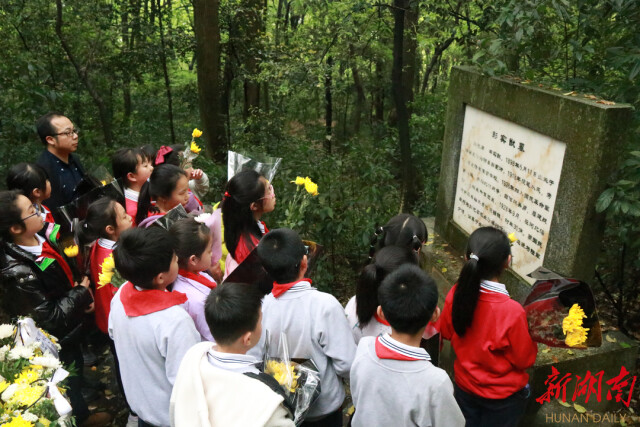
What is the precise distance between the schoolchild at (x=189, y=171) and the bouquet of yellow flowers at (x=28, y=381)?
189 centimetres

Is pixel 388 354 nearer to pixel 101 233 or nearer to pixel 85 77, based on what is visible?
pixel 101 233

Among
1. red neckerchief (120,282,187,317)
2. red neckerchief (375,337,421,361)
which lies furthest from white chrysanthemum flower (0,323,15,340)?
red neckerchief (375,337,421,361)

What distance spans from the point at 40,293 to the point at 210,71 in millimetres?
5439

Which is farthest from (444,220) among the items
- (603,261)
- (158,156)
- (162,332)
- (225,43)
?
(225,43)

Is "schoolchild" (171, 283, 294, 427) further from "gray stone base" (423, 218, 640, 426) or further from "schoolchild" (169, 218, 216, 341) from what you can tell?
"gray stone base" (423, 218, 640, 426)

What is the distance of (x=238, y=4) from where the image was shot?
8.41 meters

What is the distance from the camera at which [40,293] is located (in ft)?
9.87

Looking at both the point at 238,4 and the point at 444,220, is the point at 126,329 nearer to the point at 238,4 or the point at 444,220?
the point at 444,220

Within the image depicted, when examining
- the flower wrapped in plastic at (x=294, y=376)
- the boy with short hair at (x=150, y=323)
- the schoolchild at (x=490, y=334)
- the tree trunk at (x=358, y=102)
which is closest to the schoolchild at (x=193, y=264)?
the boy with short hair at (x=150, y=323)

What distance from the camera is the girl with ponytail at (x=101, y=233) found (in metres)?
3.24

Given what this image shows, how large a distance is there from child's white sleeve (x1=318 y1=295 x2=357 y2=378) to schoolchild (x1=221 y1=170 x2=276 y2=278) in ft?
3.54

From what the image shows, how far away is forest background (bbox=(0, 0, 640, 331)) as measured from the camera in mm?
3943

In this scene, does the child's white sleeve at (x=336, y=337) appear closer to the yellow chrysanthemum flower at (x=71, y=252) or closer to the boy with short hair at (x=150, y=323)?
the boy with short hair at (x=150, y=323)

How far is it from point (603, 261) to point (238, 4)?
6920 mm
